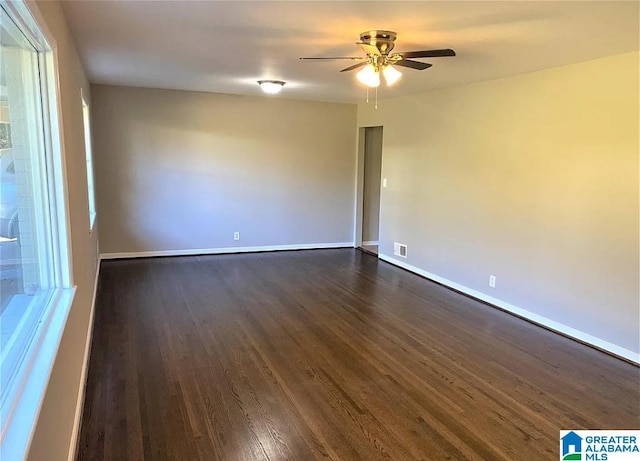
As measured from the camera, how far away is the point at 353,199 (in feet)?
24.8

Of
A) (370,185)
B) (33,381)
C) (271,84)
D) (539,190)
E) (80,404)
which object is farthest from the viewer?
(370,185)

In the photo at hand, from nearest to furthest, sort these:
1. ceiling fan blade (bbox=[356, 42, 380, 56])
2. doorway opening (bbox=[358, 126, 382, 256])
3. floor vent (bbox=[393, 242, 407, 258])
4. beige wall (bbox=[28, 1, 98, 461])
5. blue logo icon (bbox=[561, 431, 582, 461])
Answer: beige wall (bbox=[28, 1, 98, 461]), blue logo icon (bbox=[561, 431, 582, 461]), ceiling fan blade (bbox=[356, 42, 380, 56]), floor vent (bbox=[393, 242, 407, 258]), doorway opening (bbox=[358, 126, 382, 256])

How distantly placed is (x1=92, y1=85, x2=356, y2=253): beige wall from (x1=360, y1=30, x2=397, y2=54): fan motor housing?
3.87 m

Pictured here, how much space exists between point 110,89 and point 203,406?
4.77 meters

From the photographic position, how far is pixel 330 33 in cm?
303

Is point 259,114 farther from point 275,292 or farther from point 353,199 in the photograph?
point 275,292

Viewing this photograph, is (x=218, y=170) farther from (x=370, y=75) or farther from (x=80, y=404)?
(x=80, y=404)

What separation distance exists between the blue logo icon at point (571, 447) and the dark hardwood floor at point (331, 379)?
0.18 ft

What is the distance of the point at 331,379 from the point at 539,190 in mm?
2648

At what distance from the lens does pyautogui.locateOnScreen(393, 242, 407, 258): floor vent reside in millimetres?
6238

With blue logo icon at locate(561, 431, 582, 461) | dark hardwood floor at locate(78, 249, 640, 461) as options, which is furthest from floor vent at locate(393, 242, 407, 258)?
blue logo icon at locate(561, 431, 582, 461)

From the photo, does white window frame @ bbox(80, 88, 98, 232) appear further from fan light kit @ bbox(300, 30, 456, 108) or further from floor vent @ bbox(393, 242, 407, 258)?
floor vent @ bbox(393, 242, 407, 258)

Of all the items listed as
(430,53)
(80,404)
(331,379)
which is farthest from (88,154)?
(430,53)

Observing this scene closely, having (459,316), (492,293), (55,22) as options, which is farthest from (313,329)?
(55,22)
